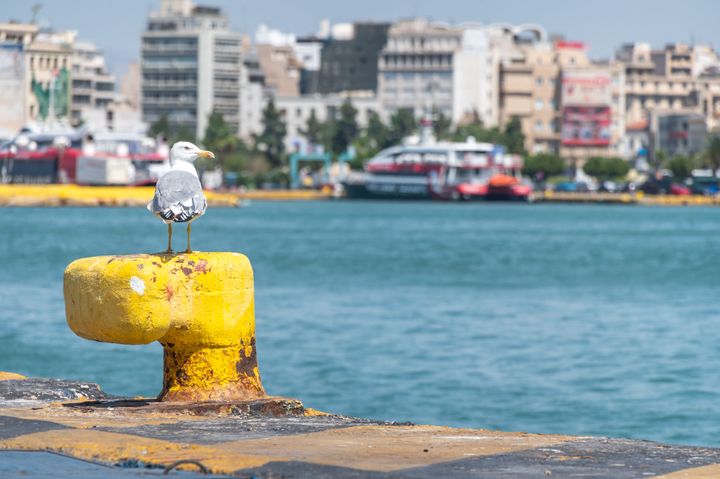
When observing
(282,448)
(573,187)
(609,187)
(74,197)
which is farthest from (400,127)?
(282,448)

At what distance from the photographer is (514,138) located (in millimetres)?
190875

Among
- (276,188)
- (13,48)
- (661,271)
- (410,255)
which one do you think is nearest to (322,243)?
(410,255)

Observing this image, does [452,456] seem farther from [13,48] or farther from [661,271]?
[13,48]

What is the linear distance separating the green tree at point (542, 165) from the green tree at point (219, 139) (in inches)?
1283

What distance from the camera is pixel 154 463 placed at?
28.2ft

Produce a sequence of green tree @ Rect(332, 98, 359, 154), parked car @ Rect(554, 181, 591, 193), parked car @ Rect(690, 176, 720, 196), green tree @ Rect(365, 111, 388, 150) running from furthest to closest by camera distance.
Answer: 1. green tree @ Rect(365, 111, 388, 150)
2. green tree @ Rect(332, 98, 359, 154)
3. parked car @ Rect(554, 181, 591, 193)
4. parked car @ Rect(690, 176, 720, 196)

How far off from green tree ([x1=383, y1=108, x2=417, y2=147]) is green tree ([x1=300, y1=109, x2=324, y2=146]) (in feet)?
26.3

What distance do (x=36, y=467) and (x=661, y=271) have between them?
191ft

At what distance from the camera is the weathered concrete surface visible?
8.45 metres

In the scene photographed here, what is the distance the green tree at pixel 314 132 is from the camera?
641 ft

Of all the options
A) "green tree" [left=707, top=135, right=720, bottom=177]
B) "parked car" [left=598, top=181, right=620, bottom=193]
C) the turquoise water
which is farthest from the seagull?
"parked car" [left=598, top=181, right=620, bottom=193]

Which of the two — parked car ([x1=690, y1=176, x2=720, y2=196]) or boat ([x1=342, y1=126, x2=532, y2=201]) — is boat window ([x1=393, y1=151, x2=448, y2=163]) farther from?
parked car ([x1=690, y1=176, x2=720, y2=196])

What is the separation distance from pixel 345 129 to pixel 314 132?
28.1ft

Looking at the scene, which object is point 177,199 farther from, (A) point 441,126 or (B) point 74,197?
(A) point 441,126
